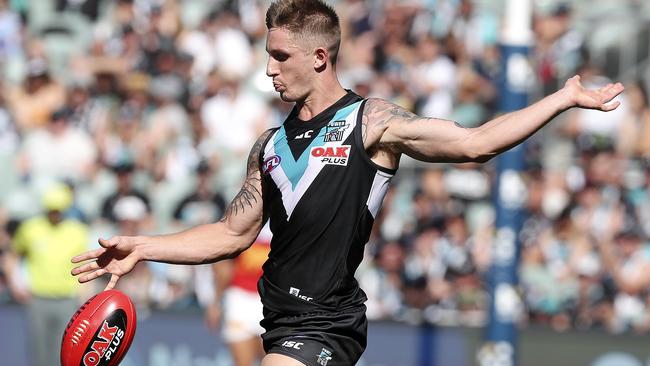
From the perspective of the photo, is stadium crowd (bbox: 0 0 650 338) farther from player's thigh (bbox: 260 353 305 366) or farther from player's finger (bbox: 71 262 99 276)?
player's thigh (bbox: 260 353 305 366)

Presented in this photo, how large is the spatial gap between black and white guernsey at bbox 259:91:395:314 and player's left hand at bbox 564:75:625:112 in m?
1.04

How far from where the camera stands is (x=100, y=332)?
220 inches

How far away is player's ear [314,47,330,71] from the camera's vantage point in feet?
18.4

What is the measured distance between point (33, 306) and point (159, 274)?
149cm

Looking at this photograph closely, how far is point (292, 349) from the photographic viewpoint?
17.7 feet

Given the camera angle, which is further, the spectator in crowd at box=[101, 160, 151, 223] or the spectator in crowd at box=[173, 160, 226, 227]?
the spectator in crowd at box=[101, 160, 151, 223]

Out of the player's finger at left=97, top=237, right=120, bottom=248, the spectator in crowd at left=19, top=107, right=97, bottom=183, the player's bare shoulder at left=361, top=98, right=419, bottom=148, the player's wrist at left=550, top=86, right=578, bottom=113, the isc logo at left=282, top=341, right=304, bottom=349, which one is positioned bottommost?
the isc logo at left=282, top=341, right=304, bottom=349

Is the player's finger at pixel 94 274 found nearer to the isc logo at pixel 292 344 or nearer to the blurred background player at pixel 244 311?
the isc logo at pixel 292 344

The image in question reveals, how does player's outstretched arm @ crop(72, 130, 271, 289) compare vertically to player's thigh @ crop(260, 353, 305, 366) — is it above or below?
above

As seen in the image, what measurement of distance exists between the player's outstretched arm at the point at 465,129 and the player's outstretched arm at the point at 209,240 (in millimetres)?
747

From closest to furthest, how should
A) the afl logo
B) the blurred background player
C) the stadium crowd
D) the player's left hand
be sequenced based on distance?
the player's left hand, the afl logo, the blurred background player, the stadium crowd

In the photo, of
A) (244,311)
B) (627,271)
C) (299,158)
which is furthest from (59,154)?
(299,158)

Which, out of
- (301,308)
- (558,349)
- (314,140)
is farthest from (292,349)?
(558,349)

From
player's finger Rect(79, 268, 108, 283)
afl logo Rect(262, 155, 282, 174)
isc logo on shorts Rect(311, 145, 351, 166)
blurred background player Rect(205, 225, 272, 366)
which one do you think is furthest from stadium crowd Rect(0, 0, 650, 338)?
isc logo on shorts Rect(311, 145, 351, 166)
